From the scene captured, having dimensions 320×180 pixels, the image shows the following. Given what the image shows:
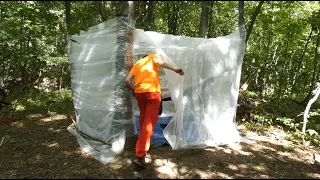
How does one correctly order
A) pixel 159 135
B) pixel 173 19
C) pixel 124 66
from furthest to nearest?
pixel 173 19
pixel 159 135
pixel 124 66

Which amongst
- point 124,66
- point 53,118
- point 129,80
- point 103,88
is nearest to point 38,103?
point 53,118

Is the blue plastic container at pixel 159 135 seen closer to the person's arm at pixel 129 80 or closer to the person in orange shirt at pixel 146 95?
the person in orange shirt at pixel 146 95

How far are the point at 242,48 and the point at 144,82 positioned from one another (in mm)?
2175

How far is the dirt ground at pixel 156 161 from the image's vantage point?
11.0ft

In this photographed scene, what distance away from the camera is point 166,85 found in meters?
4.68

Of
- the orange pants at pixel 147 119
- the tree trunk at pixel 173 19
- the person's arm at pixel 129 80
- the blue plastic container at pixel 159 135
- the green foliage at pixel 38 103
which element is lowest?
the green foliage at pixel 38 103

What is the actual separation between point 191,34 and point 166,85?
22.4 ft

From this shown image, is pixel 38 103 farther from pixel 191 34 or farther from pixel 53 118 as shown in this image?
pixel 191 34

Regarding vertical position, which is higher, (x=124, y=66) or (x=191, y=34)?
(x=191, y=34)

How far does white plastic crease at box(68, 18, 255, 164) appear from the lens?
155 inches

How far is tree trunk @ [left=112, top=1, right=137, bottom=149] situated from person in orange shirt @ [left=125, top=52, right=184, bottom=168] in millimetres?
279

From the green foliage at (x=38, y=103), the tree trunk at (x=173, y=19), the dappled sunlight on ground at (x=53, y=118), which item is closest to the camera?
the dappled sunlight on ground at (x=53, y=118)

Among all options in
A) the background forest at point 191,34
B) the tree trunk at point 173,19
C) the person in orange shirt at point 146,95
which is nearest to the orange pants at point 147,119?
the person in orange shirt at point 146,95

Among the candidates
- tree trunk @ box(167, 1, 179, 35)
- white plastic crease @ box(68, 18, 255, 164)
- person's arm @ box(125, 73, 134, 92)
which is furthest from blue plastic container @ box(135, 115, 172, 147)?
tree trunk @ box(167, 1, 179, 35)
